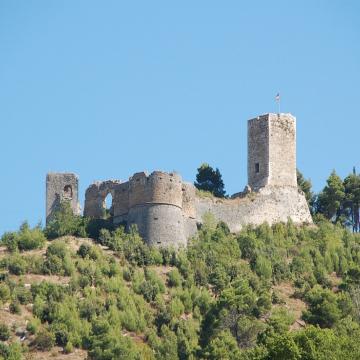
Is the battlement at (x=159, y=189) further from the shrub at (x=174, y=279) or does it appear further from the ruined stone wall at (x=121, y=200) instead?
the shrub at (x=174, y=279)

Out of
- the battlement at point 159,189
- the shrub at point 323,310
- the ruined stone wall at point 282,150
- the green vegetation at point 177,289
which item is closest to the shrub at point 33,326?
the green vegetation at point 177,289

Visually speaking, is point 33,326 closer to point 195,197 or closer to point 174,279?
point 174,279

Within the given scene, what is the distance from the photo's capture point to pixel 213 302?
226ft

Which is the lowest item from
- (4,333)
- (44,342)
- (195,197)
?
(44,342)

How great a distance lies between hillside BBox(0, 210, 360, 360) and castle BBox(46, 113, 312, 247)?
575mm

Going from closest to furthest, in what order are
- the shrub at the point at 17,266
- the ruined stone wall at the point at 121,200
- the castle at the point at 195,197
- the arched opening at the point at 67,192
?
1. the shrub at the point at 17,266
2. the castle at the point at 195,197
3. the ruined stone wall at the point at 121,200
4. the arched opening at the point at 67,192

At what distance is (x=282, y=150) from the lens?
7819 cm

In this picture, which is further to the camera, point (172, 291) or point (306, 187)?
point (306, 187)

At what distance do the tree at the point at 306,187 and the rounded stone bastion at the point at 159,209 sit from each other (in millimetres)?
8781

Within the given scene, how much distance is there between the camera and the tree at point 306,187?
8125 cm

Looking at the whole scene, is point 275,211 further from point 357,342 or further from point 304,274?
point 357,342

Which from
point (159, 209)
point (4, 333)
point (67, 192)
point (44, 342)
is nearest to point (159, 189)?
point (159, 209)

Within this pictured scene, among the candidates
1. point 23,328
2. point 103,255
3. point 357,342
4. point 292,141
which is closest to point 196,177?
point 292,141

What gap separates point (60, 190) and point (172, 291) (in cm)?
859
